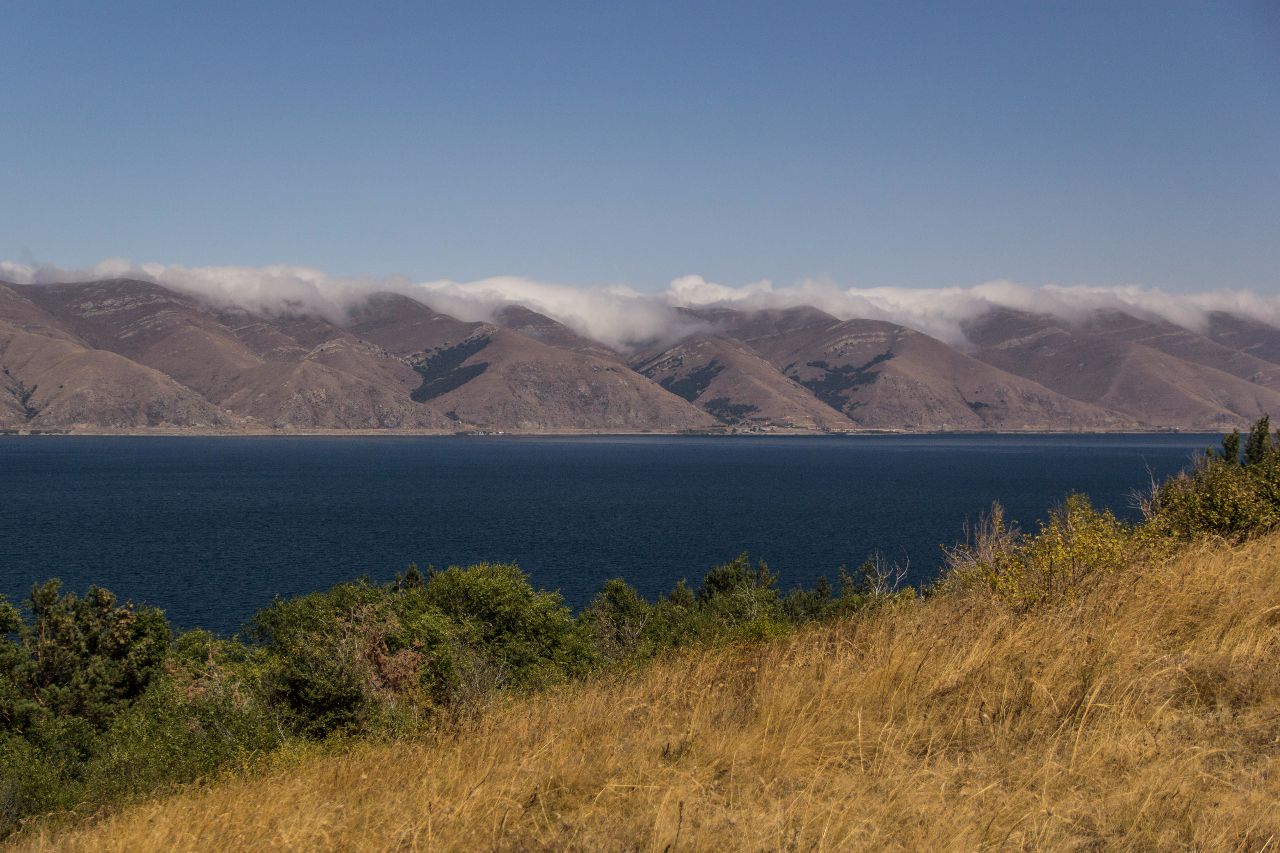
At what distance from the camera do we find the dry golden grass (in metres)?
5.02

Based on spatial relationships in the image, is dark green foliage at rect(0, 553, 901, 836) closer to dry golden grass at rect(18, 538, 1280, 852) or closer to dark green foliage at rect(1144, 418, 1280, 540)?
dry golden grass at rect(18, 538, 1280, 852)

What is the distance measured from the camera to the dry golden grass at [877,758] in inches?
197

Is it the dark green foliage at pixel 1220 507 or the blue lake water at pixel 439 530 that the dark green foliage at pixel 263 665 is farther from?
the blue lake water at pixel 439 530

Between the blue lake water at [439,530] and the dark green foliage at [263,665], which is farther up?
the dark green foliage at [263,665]

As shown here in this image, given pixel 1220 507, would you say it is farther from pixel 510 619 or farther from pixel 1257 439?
pixel 1257 439

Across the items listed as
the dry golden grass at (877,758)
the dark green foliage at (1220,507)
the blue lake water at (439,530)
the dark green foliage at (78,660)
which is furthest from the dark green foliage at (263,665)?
the blue lake water at (439,530)

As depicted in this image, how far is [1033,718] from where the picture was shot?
6496 mm

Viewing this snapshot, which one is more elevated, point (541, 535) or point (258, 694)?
point (258, 694)

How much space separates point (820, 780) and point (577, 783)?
1.61m

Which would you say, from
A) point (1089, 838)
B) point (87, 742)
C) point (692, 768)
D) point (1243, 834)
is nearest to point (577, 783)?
point (692, 768)

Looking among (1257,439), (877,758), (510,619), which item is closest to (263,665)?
(510,619)

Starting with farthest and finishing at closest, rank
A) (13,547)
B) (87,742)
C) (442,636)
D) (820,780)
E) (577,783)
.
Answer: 1. (13,547)
2. (442,636)
3. (87,742)
4. (577,783)
5. (820,780)

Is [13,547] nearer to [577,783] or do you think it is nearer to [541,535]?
[541,535]

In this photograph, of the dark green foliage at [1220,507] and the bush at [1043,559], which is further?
the dark green foliage at [1220,507]
